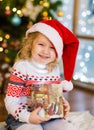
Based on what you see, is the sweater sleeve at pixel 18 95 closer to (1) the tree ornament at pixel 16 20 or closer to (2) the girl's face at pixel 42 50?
(2) the girl's face at pixel 42 50

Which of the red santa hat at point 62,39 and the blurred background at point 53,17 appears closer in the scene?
the red santa hat at point 62,39

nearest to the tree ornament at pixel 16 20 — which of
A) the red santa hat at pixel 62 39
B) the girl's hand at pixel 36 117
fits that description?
the red santa hat at pixel 62 39

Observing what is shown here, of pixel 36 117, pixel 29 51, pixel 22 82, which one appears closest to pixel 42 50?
pixel 29 51

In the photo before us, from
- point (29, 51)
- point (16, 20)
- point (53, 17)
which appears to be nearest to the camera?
point (29, 51)

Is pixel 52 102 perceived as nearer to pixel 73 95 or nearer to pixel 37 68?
pixel 37 68

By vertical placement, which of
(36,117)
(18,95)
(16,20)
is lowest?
(36,117)

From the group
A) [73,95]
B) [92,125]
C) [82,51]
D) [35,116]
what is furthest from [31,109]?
[82,51]

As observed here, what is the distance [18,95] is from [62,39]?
395mm

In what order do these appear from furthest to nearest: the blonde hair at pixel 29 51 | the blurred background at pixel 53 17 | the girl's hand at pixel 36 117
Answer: the blurred background at pixel 53 17, the blonde hair at pixel 29 51, the girl's hand at pixel 36 117

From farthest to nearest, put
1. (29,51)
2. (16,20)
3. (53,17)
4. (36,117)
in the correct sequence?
(53,17), (16,20), (29,51), (36,117)

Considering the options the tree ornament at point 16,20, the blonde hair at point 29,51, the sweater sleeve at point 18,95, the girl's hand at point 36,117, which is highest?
the tree ornament at point 16,20

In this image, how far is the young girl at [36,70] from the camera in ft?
5.60

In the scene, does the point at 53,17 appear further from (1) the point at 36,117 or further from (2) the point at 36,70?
(1) the point at 36,117

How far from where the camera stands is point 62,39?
1742 millimetres
